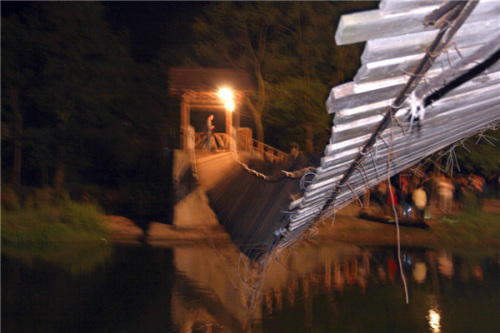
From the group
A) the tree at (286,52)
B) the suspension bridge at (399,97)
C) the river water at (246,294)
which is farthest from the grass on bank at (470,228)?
the suspension bridge at (399,97)

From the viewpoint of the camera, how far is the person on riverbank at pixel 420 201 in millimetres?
12844

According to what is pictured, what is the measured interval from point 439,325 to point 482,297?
5.90 feet

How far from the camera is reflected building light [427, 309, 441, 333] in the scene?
5.82 metres

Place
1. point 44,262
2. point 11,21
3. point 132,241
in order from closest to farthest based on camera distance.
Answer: point 44,262 → point 132,241 → point 11,21

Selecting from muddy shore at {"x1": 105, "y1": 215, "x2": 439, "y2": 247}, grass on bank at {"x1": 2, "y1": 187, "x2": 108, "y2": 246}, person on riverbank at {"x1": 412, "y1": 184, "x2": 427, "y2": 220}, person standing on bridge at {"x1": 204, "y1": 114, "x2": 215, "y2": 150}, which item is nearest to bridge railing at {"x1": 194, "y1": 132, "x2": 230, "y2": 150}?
person standing on bridge at {"x1": 204, "y1": 114, "x2": 215, "y2": 150}

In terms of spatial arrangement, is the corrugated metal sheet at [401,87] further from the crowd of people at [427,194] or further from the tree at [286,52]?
the tree at [286,52]

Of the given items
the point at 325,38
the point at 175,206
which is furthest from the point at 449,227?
the point at 175,206

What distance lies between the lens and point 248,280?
5.33 m

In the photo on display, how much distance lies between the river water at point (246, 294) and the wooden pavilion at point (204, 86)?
4845 millimetres

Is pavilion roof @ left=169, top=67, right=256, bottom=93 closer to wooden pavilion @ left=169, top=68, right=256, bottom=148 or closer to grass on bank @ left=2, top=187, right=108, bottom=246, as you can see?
wooden pavilion @ left=169, top=68, right=256, bottom=148

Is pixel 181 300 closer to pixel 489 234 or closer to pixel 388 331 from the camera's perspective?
pixel 388 331

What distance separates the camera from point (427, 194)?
1408cm

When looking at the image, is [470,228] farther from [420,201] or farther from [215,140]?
[215,140]

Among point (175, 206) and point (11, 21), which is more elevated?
point (11, 21)
